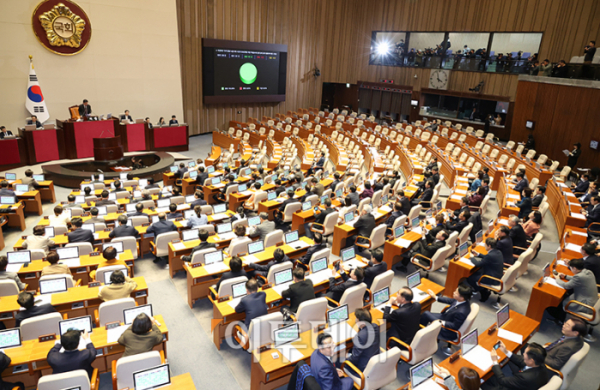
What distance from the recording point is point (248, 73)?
23609 mm

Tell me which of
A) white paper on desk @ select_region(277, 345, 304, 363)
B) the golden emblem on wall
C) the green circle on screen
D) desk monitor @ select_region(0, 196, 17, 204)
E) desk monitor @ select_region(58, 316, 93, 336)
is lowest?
desk monitor @ select_region(0, 196, 17, 204)

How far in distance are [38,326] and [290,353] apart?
3114 millimetres

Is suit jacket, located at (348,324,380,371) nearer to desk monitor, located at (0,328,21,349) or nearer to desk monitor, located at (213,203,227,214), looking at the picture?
desk monitor, located at (0,328,21,349)

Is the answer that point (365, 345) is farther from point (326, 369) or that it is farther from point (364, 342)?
point (326, 369)

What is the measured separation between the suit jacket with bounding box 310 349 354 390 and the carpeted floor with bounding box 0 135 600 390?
1.30 metres

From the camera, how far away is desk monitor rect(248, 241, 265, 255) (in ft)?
24.4

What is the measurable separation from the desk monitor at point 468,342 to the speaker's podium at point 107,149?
14.6 m

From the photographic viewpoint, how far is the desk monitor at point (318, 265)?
6733 mm

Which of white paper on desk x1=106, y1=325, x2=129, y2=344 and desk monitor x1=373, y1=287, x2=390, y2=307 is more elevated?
desk monitor x1=373, y1=287, x2=390, y2=307

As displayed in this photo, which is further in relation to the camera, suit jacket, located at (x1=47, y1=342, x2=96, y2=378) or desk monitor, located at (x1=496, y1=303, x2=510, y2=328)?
desk monitor, located at (x1=496, y1=303, x2=510, y2=328)

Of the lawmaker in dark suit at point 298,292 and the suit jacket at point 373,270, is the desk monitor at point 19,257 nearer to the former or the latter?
the lawmaker in dark suit at point 298,292

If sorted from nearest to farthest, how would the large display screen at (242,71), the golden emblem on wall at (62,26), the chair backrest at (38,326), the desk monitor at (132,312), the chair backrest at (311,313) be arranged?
the chair backrest at (38,326) < the desk monitor at (132,312) < the chair backrest at (311,313) < the golden emblem on wall at (62,26) < the large display screen at (242,71)

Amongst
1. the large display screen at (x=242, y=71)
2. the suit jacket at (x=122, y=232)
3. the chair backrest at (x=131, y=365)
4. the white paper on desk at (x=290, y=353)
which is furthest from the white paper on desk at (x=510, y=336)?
the large display screen at (x=242, y=71)

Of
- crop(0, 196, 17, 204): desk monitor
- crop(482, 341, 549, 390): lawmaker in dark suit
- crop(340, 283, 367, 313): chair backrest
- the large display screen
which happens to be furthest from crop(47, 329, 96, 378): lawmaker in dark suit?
the large display screen
